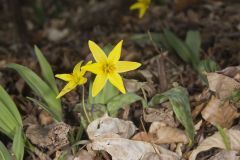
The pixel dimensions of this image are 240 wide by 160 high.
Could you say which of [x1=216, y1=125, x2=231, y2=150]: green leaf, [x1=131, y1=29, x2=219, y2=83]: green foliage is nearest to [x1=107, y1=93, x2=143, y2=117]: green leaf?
[x1=216, y1=125, x2=231, y2=150]: green leaf

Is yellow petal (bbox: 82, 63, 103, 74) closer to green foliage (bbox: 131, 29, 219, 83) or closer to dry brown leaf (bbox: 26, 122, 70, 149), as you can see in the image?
dry brown leaf (bbox: 26, 122, 70, 149)

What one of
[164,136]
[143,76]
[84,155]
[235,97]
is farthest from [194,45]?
[84,155]

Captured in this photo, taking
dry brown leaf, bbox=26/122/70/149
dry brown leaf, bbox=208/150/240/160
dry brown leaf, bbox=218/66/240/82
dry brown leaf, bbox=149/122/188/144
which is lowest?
dry brown leaf, bbox=208/150/240/160

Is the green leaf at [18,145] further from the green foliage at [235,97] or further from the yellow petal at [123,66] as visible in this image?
the green foliage at [235,97]

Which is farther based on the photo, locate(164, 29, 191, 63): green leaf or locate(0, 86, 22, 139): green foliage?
locate(164, 29, 191, 63): green leaf

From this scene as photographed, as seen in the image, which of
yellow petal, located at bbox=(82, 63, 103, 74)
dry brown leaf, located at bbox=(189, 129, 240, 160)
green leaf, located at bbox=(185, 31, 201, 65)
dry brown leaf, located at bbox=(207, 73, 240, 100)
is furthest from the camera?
green leaf, located at bbox=(185, 31, 201, 65)

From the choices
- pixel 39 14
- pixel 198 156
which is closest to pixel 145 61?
pixel 198 156

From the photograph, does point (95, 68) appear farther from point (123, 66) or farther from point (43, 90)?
point (43, 90)

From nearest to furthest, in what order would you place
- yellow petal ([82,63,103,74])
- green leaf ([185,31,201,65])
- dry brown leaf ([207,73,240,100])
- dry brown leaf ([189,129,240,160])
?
1. yellow petal ([82,63,103,74])
2. dry brown leaf ([189,129,240,160])
3. dry brown leaf ([207,73,240,100])
4. green leaf ([185,31,201,65])
